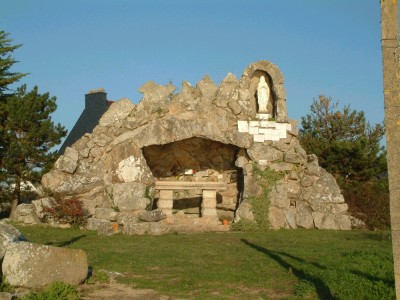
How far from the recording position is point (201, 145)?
20.6m

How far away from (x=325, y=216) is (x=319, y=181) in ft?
4.57

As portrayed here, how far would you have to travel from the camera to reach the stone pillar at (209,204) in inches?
746

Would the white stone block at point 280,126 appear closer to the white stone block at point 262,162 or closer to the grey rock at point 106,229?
the white stone block at point 262,162

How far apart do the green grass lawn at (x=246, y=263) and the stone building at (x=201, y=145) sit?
9.12 feet

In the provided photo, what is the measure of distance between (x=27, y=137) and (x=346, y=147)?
489 inches

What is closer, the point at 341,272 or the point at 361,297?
the point at 361,297

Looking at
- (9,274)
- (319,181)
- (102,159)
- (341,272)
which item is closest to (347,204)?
(319,181)

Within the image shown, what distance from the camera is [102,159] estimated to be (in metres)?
18.4

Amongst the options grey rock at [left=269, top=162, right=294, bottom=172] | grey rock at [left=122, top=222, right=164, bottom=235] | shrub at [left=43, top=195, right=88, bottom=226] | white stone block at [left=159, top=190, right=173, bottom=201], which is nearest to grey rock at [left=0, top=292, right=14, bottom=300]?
grey rock at [left=122, top=222, right=164, bottom=235]

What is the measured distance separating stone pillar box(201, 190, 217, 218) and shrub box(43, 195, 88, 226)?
4.31 m

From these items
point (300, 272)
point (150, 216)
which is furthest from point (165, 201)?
point (300, 272)

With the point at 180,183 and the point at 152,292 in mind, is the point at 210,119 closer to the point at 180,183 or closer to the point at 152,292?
the point at 180,183

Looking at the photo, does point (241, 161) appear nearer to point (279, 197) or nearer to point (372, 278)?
point (279, 197)

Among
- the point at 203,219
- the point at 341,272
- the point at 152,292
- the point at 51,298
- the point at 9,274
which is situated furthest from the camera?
the point at 203,219
